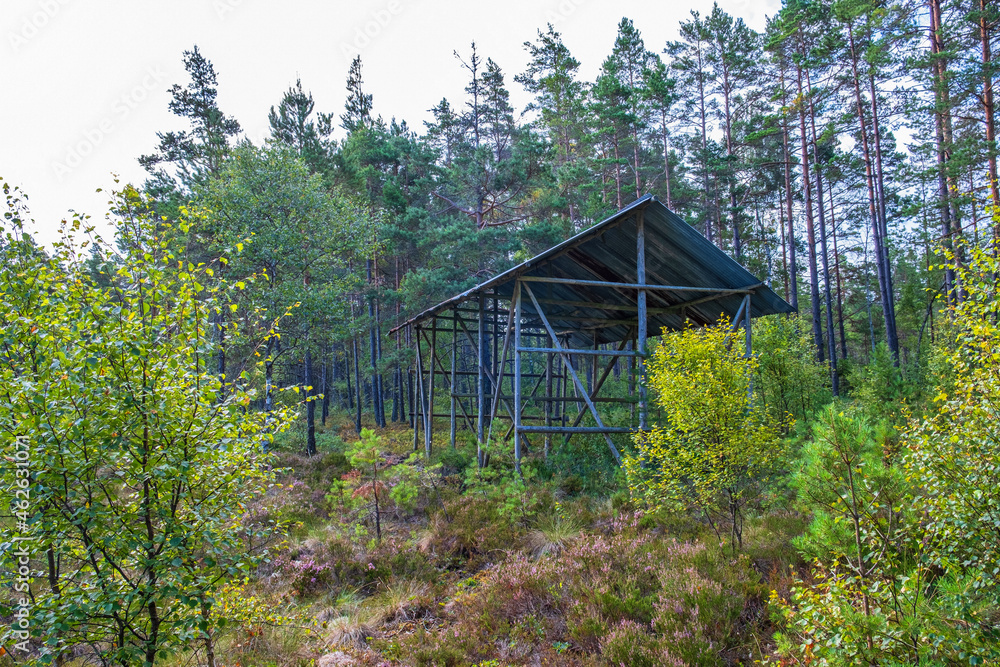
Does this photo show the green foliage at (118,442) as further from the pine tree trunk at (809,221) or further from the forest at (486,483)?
the pine tree trunk at (809,221)

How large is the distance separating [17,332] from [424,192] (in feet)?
70.3

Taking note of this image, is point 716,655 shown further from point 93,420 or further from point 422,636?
point 93,420

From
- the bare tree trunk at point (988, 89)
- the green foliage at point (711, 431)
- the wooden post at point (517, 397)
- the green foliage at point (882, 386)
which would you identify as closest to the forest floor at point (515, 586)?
the wooden post at point (517, 397)

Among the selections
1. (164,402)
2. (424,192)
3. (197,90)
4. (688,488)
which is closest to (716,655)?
(688,488)

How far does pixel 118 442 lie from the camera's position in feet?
10.0

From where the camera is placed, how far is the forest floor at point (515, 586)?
17.1 feet

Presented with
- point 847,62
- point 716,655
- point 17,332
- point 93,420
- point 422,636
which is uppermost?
point 847,62

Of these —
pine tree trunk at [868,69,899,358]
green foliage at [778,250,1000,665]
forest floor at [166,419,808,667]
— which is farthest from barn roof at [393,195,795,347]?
pine tree trunk at [868,69,899,358]

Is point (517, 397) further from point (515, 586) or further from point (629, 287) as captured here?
point (515, 586)

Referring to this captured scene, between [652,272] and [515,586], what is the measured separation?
8.28 m

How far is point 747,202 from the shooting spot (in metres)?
27.0

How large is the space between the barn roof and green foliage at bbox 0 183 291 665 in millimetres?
7542

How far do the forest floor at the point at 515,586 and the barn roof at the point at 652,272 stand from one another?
457 cm

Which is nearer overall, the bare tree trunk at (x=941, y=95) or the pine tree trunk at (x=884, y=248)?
the bare tree trunk at (x=941, y=95)
